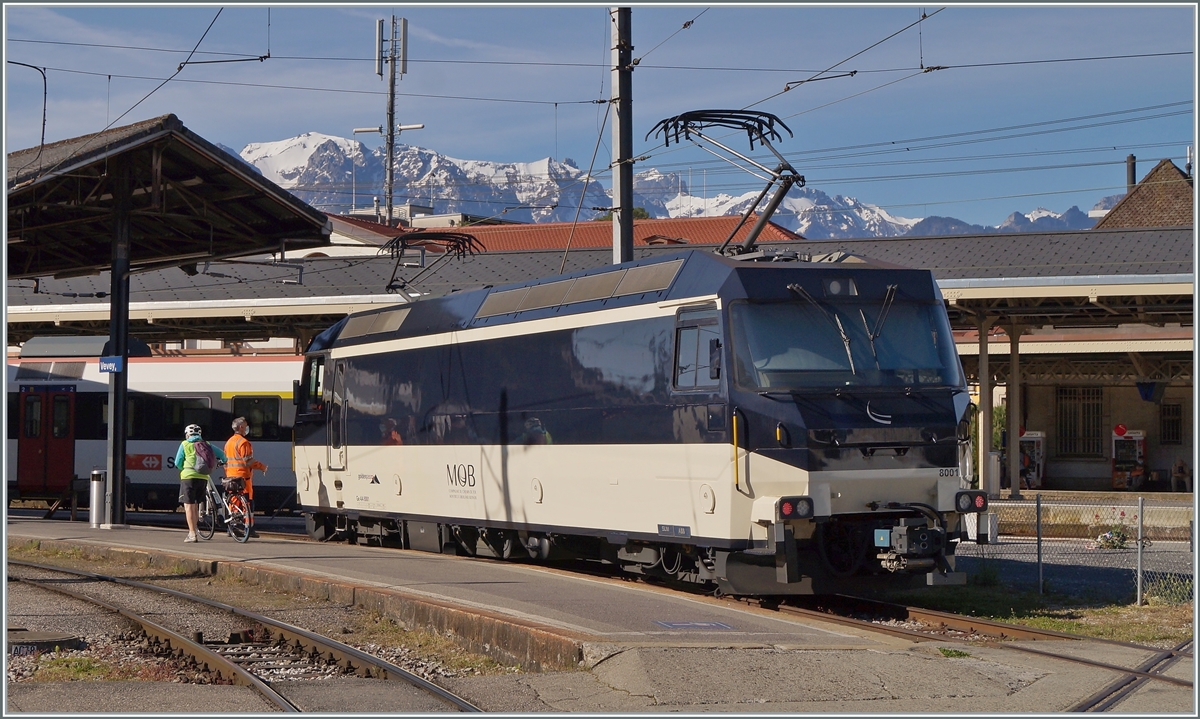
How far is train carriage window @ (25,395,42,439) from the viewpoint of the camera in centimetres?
2605

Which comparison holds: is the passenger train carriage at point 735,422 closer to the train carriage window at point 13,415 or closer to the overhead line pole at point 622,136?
the overhead line pole at point 622,136

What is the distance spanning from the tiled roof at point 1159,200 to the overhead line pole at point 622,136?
136 feet

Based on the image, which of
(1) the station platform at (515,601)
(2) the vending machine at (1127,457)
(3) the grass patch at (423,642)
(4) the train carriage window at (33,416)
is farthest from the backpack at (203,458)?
(2) the vending machine at (1127,457)

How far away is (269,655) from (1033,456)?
32.5 m

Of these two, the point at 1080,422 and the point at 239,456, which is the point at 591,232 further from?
the point at 239,456

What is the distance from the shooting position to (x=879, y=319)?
1202 cm

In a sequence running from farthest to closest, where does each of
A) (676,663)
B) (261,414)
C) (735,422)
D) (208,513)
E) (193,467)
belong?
(261,414), (208,513), (193,467), (735,422), (676,663)

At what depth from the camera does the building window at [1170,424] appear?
125 ft

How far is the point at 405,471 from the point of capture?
17.2 metres

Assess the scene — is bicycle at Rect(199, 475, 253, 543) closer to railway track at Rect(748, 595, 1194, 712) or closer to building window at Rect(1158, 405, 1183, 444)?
railway track at Rect(748, 595, 1194, 712)

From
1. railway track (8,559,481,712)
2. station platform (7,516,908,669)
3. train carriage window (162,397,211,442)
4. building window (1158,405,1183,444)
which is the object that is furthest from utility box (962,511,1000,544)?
building window (1158,405,1183,444)

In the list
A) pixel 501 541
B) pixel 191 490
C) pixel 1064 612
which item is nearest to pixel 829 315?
pixel 1064 612

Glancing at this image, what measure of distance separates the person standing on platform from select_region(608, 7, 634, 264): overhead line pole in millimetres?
6116

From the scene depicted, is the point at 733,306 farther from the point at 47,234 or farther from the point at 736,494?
the point at 47,234
